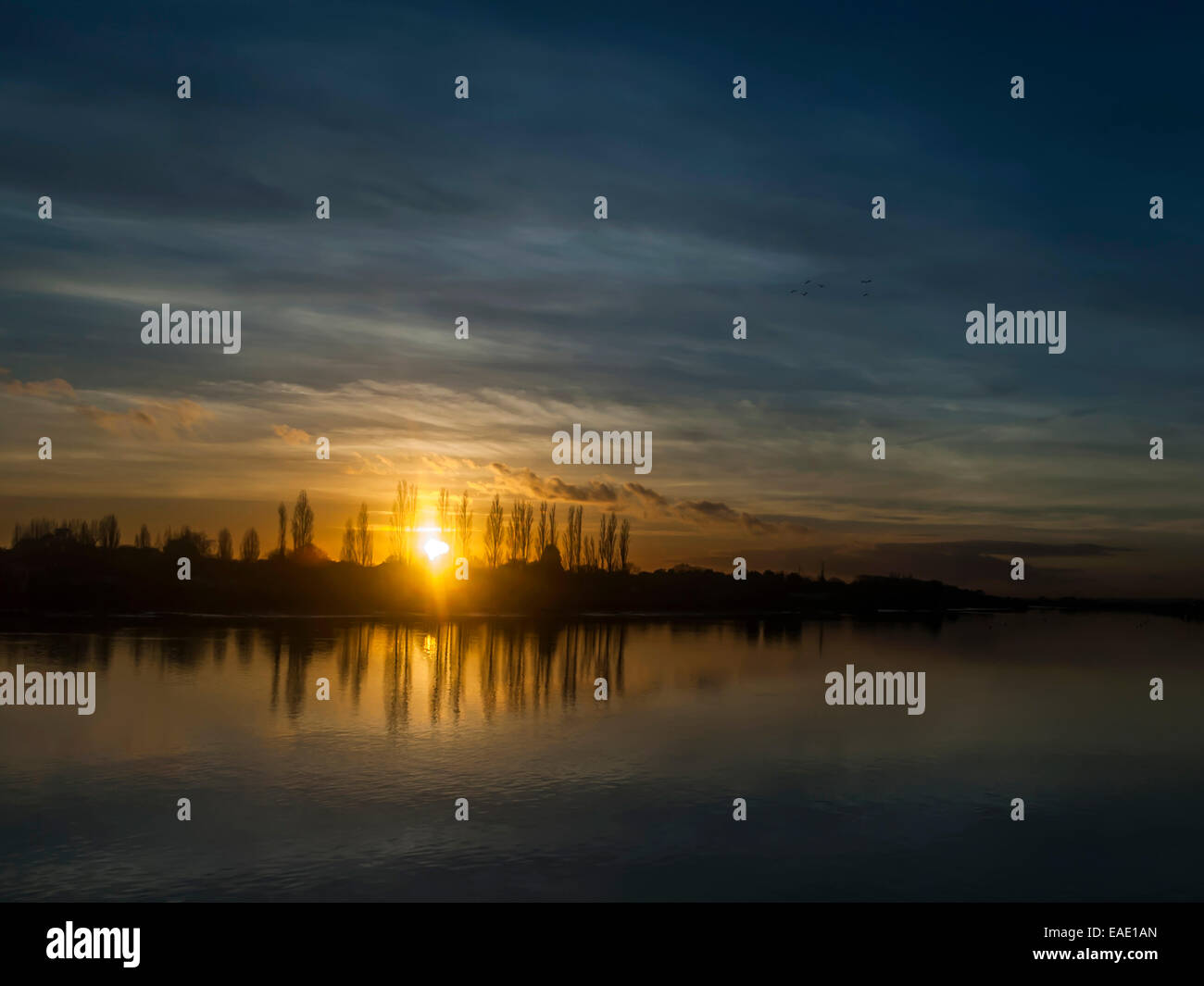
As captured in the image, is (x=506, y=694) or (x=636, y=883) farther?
(x=506, y=694)

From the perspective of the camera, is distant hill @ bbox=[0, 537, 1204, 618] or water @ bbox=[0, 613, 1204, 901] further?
distant hill @ bbox=[0, 537, 1204, 618]

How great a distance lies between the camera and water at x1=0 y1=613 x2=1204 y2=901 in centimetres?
1797

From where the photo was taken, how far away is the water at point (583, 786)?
1797 centimetres

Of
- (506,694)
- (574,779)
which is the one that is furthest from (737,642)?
(574,779)

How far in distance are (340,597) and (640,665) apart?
205 ft

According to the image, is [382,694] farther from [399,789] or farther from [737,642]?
[737,642]

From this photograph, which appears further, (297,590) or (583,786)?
(297,590)

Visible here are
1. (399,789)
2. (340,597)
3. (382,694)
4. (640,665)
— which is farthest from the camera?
(340,597)

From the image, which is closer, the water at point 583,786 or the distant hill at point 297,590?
the water at point 583,786

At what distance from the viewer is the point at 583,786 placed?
24.5 m
